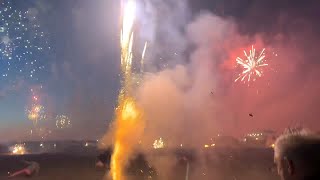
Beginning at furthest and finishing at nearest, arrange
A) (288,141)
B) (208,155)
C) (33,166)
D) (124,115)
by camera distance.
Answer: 1. (208,155)
2. (33,166)
3. (124,115)
4. (288,141)

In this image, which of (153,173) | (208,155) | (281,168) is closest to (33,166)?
(153,173)

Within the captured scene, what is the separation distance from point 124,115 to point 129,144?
173 inches

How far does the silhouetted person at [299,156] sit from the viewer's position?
352 inches

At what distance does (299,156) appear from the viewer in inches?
361

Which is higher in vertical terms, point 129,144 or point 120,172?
point 129,144

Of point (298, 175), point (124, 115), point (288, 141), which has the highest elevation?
point (124, 115)

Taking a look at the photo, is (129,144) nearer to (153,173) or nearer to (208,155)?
(153,173)

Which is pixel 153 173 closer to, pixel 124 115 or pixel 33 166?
pixel 124 115

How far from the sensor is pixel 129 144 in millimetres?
44344

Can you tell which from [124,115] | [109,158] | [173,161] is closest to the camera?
[124,115]

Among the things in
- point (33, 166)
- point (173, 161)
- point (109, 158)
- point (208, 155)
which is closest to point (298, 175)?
point (109, 158)

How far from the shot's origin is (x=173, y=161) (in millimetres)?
57969

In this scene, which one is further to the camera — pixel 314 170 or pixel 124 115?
pixel 124 115

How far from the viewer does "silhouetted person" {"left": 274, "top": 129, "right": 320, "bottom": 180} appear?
29.3 feet
